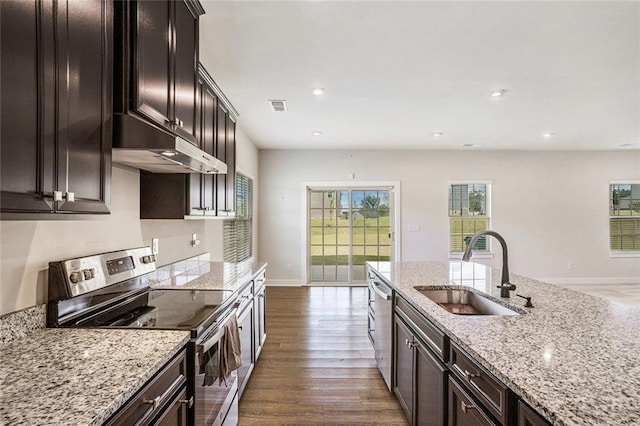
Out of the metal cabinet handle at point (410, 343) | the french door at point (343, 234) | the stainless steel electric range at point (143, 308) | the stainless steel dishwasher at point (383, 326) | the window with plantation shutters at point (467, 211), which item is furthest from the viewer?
the window with plantation shutters at point (467, 211)

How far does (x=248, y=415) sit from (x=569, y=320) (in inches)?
80.4

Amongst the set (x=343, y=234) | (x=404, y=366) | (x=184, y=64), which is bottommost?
(x=404, y=366)

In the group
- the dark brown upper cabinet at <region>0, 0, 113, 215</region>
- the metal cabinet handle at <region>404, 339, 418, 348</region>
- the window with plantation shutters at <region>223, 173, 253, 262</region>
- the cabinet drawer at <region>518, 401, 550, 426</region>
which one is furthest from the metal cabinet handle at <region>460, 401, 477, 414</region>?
the window with plantation shutters at <region>223, 173, 253, 262</region>

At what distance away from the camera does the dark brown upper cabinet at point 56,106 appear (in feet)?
2.99

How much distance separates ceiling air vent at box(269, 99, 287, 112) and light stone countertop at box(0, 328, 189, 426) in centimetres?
300

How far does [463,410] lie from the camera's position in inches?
53.0

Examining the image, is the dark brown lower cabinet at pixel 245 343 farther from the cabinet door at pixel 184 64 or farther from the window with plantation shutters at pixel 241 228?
the window with plantation shutters at pixel 241 228

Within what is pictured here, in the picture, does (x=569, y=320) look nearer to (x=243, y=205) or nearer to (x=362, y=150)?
(x=243, y=205)

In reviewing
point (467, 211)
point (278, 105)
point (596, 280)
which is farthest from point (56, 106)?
point (596, 280)

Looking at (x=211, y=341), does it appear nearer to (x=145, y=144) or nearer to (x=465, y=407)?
(x=145, y=144)

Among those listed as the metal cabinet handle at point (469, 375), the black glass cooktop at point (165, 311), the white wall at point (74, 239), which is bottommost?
the metal cabinet handle at point (469, 375)

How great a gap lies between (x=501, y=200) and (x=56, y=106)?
7176mm

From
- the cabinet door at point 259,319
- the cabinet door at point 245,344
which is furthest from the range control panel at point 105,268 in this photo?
the cabinet door at point 259,319

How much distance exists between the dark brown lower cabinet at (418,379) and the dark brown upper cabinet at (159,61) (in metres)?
1.79
